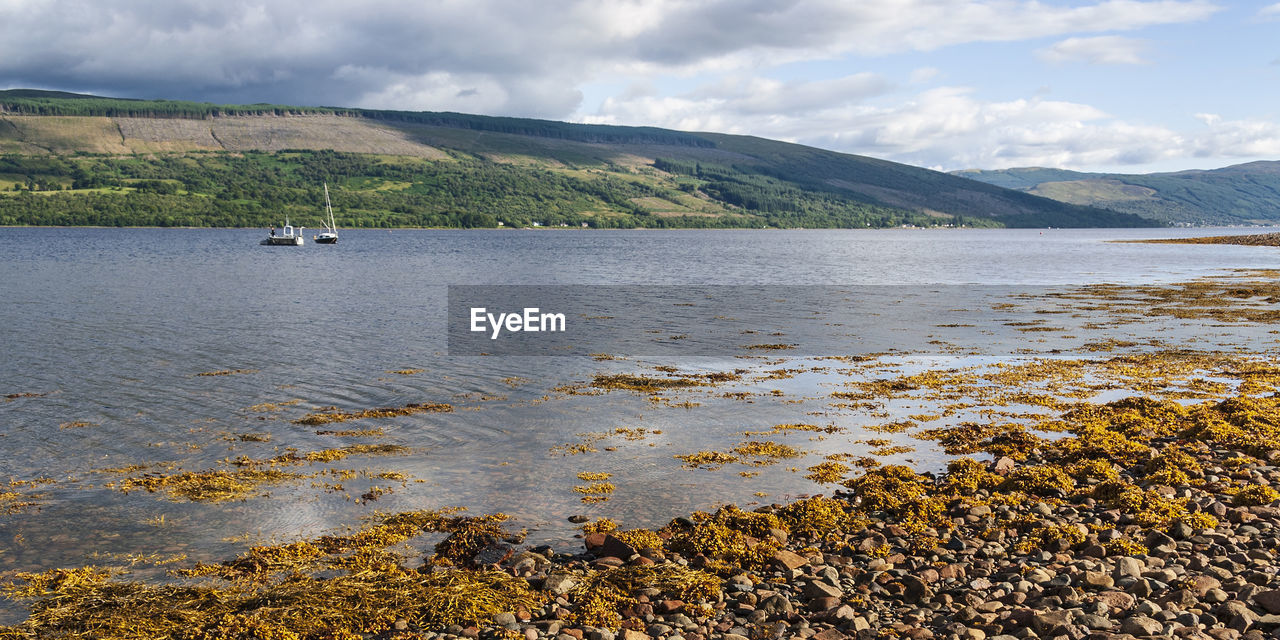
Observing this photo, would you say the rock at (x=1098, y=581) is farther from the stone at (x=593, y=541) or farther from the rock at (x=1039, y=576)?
the stone at (x=593, y=541)

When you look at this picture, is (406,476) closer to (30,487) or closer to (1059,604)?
(30,487)

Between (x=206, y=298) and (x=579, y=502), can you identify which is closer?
(x=579, y=502)

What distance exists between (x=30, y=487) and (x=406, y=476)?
7.11 metres

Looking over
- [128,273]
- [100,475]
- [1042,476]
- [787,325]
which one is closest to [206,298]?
[128,273]

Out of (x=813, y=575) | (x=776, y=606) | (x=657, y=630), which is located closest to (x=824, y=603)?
(x=776, y=606)

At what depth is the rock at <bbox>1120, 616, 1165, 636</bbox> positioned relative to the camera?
30.5 ft

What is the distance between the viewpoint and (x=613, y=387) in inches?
1073

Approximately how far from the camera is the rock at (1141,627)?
30.5 feet

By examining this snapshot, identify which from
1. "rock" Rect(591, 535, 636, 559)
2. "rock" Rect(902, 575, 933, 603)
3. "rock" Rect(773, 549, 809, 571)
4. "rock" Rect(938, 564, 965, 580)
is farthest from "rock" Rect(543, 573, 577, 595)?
"rock" Rect(938, 564, 965, 580)

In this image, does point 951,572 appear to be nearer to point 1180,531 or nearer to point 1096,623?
point 1096,623

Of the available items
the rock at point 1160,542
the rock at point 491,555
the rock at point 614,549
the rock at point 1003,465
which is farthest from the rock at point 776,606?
the rock at point 1003,465

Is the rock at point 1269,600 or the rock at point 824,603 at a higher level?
the rock at point 1269,600

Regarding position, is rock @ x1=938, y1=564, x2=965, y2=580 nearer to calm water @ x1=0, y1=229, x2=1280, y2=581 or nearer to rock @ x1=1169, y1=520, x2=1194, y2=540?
rock @ x1=1169, y1=520, x2=1194, y2=540

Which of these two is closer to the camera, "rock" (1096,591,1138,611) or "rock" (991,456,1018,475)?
"rock" (1096,591,1138,611)
